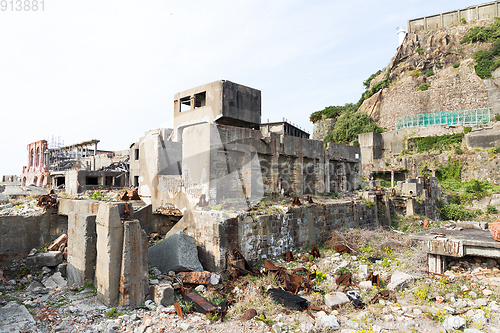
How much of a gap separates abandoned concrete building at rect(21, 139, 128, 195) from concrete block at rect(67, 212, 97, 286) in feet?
39.7

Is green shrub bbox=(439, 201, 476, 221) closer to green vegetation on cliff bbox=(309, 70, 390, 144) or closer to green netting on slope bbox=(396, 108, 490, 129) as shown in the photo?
green netting on slope bbox=(396, 108, 490, 129)

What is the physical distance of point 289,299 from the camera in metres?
5.62

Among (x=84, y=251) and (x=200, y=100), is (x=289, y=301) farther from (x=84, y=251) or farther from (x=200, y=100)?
(x=200, y=100)

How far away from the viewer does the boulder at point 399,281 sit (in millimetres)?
5957

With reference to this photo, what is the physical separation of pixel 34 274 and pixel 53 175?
20.7 meters

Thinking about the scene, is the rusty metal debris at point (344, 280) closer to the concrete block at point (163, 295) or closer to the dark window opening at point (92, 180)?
the concrete block at point (163, 295)

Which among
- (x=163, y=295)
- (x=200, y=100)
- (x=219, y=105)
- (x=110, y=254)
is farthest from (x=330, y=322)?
(x=200, y=100)

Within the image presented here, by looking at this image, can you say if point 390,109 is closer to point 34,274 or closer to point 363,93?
point 363,93

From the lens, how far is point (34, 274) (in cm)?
675

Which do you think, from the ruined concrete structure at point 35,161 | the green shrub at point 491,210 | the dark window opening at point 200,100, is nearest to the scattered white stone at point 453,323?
the dark window opening at point 200,100

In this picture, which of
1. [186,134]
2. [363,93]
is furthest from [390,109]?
[186,134]

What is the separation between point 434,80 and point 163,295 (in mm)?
34129

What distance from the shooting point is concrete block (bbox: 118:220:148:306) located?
204 inches

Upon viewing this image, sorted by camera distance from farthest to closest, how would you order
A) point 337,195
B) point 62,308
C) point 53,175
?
1. point 53,175
2. point 337,195
3. point 62,308
